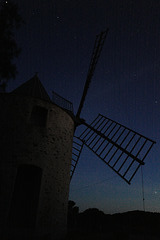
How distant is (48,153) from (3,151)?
1.79 metres

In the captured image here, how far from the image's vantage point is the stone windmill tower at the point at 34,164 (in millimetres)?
6570

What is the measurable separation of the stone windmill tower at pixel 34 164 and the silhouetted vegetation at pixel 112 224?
1634 millimetres

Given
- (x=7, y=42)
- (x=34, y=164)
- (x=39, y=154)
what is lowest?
(x=34, y=164)

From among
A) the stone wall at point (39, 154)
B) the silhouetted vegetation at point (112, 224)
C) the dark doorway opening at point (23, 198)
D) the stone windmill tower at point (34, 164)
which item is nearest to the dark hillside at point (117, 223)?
the silhouetted vegetation at point (112, 224)

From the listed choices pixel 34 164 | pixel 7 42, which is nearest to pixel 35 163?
pixel 34 164

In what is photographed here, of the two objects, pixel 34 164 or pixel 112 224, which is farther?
pixel 112 224

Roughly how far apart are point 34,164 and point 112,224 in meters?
6.49

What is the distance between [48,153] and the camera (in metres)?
7.80

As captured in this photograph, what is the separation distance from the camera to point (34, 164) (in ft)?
23.8

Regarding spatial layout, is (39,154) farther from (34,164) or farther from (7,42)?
(7,42)

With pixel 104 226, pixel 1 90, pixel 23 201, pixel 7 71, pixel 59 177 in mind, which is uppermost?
pixel 7 71

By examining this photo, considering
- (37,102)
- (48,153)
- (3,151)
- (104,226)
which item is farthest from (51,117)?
(104,226)

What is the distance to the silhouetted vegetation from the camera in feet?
26.3

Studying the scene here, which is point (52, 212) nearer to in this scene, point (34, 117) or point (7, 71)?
point (34, 117)
